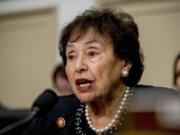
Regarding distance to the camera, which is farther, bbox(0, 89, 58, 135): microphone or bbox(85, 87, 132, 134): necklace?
bbox(85, 87, 132, 134): necklace

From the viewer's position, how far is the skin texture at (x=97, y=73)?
4.92ft

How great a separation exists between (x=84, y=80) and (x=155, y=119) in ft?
3.36

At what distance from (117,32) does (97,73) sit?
18 cm

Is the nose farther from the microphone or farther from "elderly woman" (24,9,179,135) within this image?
the microphone

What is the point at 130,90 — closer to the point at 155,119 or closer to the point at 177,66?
the point at 177,66

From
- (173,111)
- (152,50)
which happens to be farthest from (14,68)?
(173,111)

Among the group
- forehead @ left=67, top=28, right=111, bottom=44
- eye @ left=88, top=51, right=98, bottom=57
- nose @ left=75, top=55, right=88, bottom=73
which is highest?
forehead @ left=67, top=28, right=111, bottom=44

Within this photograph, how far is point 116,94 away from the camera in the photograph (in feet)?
5.25

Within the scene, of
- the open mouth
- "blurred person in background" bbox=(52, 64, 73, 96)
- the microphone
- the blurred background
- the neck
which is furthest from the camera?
the blurred background

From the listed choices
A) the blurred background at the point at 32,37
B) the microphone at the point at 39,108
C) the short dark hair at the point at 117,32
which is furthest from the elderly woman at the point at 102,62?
the blurred background at the point at 32,37

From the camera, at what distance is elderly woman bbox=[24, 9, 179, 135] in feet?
4.96

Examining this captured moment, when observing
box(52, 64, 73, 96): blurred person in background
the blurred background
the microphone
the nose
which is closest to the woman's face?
the nose

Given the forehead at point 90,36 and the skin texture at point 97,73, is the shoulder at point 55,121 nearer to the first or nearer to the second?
the skin texture at point 97,73

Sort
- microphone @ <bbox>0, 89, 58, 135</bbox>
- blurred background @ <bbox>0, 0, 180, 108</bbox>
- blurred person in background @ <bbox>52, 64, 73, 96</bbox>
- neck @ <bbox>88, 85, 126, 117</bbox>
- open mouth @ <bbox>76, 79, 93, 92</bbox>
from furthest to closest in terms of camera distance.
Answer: blurred background @ <bbox>0, 0, 180, 108</bbox> → blurred person in background @ <bbox>52, 64, 73, 96</bbox> → neck @ <bbox>88, 85, 126, 117</bbox> → open mouth @ <bbox>76, 79, 93, 92</bbox> → microphone @ <bbox>0, 89, 58, 135</bbox>
